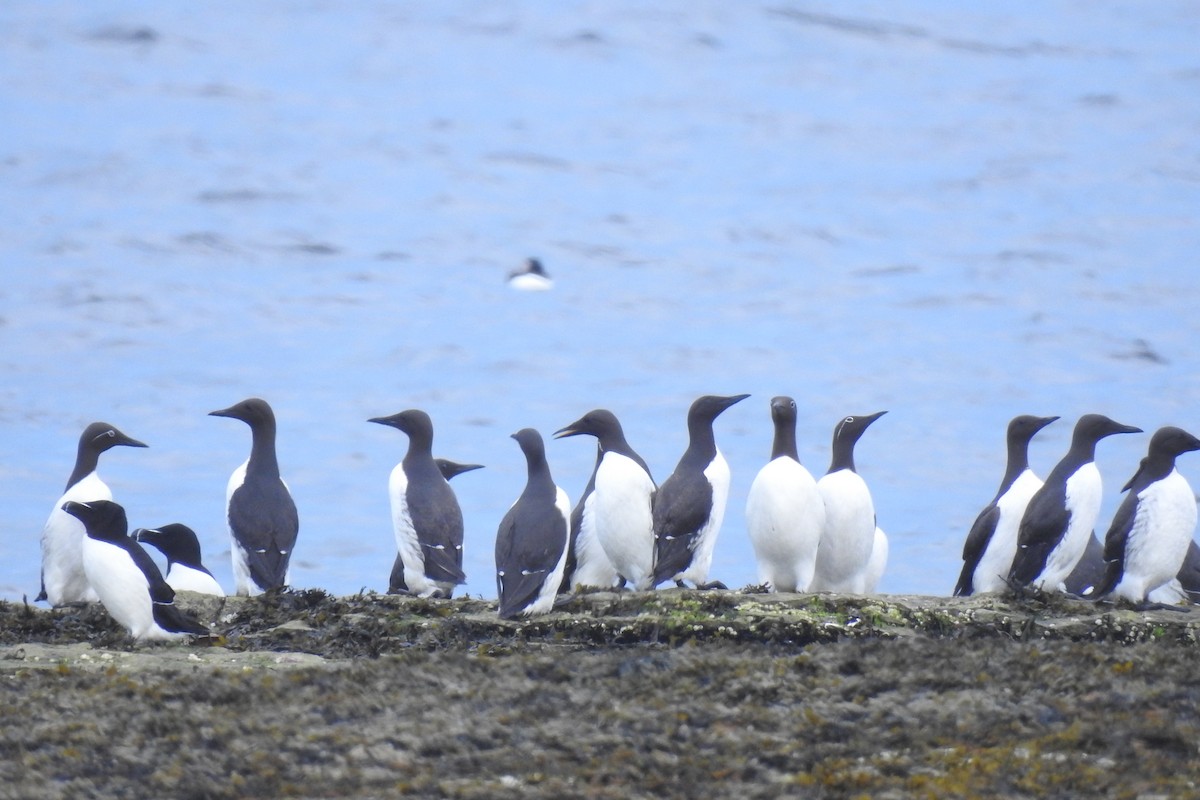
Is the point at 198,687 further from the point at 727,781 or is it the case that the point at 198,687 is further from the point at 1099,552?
the point at 1099,552

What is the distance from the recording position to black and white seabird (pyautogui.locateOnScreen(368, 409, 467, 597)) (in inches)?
413

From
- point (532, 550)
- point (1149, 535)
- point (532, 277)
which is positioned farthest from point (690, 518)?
point (532, 277)

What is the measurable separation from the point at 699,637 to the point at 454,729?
2244 mm

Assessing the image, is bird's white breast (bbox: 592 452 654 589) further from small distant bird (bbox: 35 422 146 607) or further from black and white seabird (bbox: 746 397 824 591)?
small distant bird (bbox: 35 422 146 607)

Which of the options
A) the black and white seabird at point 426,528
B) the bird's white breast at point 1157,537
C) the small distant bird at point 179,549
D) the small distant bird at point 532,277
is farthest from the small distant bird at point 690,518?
the small distant bird at point 532,277

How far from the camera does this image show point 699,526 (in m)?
9.80

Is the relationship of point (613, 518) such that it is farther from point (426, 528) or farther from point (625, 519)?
point (426, 528)

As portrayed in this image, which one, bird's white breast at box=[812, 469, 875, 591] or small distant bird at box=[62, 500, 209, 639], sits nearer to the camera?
small distant bird at box=[62, 500, 209, 639]

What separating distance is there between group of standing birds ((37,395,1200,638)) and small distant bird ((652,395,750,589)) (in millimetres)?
10

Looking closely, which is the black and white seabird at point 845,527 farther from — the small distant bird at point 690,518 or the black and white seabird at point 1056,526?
the black and white seabird at point 1056,526

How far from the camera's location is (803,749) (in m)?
5.80

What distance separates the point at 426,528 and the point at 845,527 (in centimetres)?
264

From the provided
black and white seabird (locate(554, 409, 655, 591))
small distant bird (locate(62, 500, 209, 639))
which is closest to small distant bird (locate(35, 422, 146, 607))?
small distant bird (locate(62, 500, 209, 639))

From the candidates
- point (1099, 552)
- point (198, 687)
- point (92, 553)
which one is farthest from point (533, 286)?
point (198, 687)
